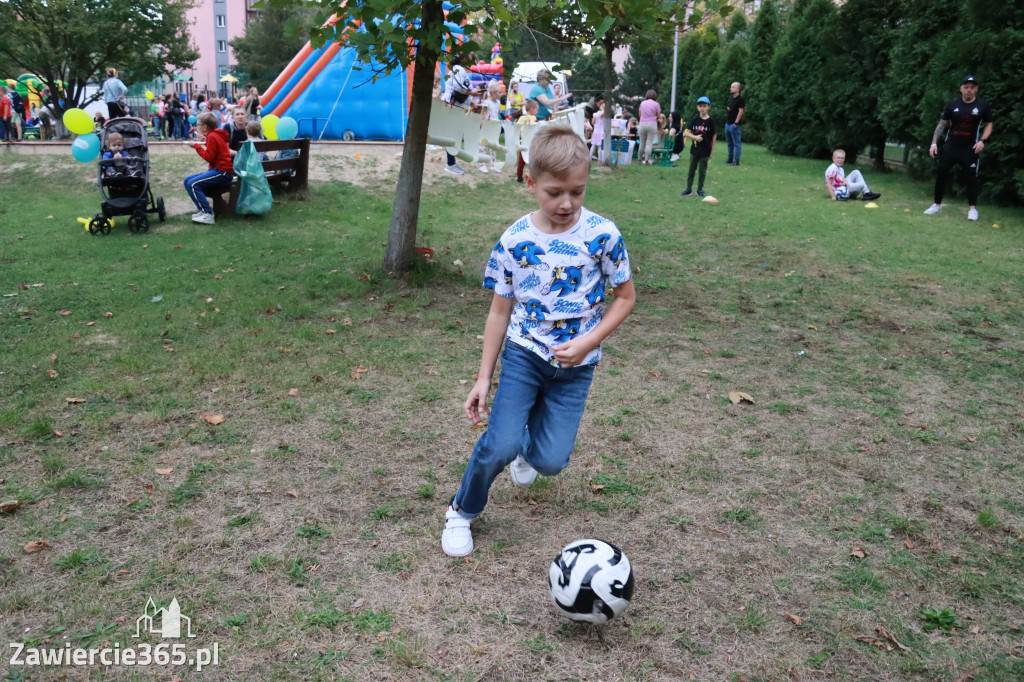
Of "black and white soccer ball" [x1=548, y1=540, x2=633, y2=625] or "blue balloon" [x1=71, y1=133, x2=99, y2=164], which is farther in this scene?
"blue balloon" [x1=71, y1=133, x2=99, y2=164]

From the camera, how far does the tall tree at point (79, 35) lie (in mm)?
24781

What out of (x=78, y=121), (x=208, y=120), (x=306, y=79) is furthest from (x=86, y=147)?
(x=306, y=79)

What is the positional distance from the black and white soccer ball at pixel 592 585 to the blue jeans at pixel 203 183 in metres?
9.65

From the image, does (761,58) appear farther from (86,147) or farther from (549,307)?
(549,307)

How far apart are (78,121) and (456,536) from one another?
10.6m

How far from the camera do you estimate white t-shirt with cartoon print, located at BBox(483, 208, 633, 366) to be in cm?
326

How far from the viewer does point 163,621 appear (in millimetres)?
3146

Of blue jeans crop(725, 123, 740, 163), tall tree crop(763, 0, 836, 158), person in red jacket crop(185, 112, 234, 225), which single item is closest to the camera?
person in red jacket crop(185, 112, 234, 225)

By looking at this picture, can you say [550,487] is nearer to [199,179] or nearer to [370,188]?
[199,179]

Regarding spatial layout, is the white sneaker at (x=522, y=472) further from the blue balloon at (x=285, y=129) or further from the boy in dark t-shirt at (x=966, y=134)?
the boy in dark t-shirt at (x=966, y=134)

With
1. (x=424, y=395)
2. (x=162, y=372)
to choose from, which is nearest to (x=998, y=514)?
(x=424, y=395)

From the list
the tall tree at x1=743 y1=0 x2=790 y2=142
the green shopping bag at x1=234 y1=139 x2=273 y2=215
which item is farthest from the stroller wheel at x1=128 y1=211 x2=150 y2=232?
the tall tree at x1=743 y1=0 x2=790 y2=142

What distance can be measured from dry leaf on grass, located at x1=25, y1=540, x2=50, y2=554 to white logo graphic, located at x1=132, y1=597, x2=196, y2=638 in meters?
0.78

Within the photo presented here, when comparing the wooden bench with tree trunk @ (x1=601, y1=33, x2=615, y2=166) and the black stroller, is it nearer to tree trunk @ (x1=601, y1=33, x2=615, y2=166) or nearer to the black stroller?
the black stroller
